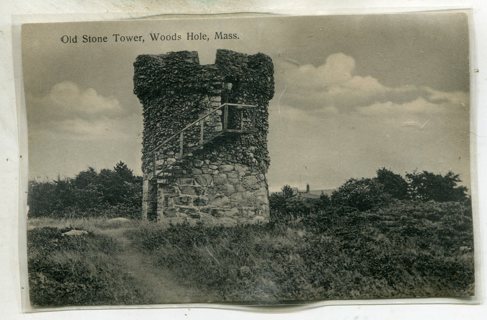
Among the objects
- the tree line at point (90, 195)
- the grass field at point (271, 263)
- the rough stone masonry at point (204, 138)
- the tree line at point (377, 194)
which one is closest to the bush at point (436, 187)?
the tree line at point (377, 194)

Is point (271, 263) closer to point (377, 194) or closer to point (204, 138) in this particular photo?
point (377, 194)

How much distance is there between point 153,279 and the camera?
5871 mm

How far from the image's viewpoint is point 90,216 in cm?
601

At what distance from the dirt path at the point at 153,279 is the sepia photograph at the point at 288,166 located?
0.06ft

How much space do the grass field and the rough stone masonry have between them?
514mm

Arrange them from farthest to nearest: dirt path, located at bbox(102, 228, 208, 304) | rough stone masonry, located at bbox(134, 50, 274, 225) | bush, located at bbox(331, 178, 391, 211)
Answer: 1. rough stone masonry, located at bbox(134, 50, 274, 225)
2. bush, located at bbox(331, 178, 391, 211)
3. dirt path, located at bbox(102, 228, 208, 304)

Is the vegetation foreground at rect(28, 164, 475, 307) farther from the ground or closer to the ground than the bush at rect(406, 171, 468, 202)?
closer to the ground

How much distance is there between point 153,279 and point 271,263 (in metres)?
1.51

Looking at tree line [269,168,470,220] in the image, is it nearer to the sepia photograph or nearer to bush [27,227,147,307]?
the sepia photograph

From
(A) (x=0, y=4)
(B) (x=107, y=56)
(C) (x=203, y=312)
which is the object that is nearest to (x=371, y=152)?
(C) (x=203, y=312)

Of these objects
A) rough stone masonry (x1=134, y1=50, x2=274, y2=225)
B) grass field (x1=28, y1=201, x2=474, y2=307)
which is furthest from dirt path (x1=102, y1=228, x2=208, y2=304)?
rough stone masonry (x1=134, y1=50, x2=274, y2=225)

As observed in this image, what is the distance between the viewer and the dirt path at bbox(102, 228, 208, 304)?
585cm

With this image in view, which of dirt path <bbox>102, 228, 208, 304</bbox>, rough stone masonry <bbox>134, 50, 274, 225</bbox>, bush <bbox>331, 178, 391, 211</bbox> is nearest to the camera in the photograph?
dirt path <bbox>102, 228, 208, 304</bbox>

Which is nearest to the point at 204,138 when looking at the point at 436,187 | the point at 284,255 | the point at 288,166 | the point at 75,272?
the point at 288,166
